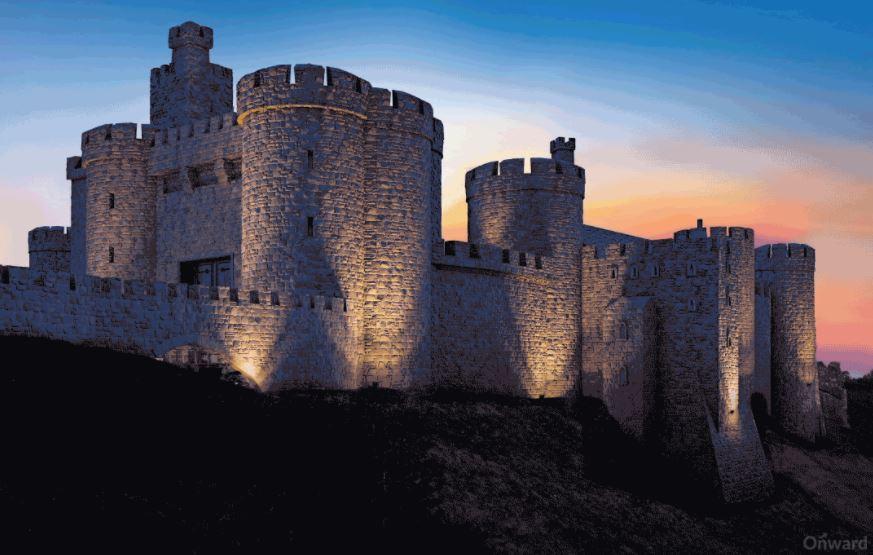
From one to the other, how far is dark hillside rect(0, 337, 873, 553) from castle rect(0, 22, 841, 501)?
160cm

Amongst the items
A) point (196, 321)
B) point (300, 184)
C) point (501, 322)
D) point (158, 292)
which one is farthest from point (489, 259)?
point (158, 292)

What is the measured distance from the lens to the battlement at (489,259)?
27562 millimetres

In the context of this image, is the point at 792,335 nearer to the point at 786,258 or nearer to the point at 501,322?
the point at 786,258

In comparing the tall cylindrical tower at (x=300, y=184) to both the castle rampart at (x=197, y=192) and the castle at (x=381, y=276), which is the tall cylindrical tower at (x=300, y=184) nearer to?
the castle at (x=381, y=276)

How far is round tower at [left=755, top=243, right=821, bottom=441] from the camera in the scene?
120 ft

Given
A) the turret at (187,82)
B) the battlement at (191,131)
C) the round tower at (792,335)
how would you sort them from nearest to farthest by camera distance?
the battlement at (191,131)
the turret at (187,82)
the round tower at (792,335)

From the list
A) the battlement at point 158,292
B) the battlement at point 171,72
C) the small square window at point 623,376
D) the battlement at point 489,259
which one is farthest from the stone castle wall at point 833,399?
the battlement at point 171,72

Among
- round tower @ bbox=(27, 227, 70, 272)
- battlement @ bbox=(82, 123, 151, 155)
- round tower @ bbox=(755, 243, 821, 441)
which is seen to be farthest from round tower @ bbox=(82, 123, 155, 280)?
round tower @ bbox=(755, 243, 821, 441)

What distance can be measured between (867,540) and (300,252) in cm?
2078

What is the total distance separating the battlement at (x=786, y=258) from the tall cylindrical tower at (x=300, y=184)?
73.2ft

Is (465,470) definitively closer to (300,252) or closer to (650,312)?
(300,252)

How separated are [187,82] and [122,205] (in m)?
5.75

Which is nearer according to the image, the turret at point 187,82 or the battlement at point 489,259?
the battlement at point 489,259

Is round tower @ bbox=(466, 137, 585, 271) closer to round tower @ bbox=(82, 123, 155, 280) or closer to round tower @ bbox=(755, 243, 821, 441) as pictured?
round tower @ bbox=(755, 243, 821, 441)
